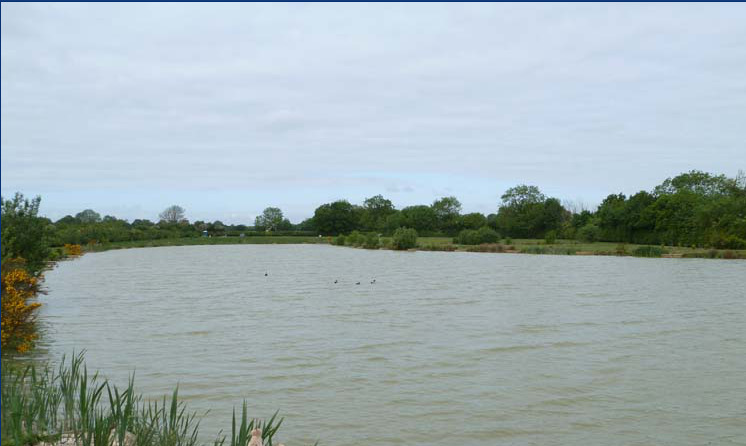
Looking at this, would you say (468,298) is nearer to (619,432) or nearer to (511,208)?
(619,432)

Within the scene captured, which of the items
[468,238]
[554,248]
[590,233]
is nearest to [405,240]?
[468,238]

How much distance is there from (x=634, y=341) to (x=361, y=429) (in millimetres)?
8738

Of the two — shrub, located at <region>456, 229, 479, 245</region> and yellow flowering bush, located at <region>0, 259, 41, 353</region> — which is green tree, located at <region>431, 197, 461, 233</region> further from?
yellow flowering bush, located at <region>0, 259, 41, 353</region>

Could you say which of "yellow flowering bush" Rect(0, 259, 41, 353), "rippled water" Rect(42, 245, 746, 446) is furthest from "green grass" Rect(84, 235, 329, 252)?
"yellow flowering bush" Rect(0, 259, 41, 353)

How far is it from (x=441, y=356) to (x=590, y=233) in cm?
5862

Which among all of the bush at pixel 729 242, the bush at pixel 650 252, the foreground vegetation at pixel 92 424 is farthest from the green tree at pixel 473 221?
the foreground vegetation at pixel 92 424

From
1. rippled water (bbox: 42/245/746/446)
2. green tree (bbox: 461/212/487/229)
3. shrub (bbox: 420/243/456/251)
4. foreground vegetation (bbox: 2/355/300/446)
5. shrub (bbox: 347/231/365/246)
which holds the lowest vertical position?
rippled water (bbox: 42/245/746/446)

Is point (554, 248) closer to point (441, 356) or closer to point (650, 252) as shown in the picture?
point (650, 252)

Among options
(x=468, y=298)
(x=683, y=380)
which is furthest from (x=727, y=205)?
(x=683, y=380)

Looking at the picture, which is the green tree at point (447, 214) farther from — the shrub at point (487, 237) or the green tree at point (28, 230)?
the green tree at point (28, 230)

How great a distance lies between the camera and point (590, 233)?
67875 mm

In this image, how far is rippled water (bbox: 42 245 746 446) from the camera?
Answer: 888 centimetres

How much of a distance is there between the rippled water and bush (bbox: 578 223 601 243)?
40.9 m

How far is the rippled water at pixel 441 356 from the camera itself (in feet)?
29.1
